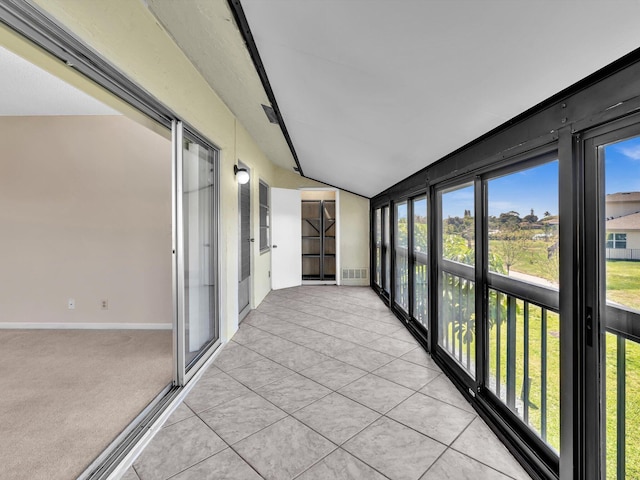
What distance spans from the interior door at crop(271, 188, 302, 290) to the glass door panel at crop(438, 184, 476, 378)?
3.42 m

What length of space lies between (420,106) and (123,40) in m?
1.59

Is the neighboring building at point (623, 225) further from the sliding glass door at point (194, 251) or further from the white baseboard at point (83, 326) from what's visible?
the white baseboard at point (83, 326)

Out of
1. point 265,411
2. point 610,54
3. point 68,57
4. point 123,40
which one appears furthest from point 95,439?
point 610,54

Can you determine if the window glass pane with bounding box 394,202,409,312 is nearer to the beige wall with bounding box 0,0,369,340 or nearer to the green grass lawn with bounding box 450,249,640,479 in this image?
the green grass lawn with bounding box 450,249,640,479

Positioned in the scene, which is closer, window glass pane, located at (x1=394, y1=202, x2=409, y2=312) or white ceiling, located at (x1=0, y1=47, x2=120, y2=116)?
white ceiling, located at (x1=0, y1=47, x2=120, y2=116)

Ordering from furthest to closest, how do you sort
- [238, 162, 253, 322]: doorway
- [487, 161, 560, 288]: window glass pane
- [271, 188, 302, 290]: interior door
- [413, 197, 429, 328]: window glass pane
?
[271, 188, 302, 290]: interior door → [238, 162, 253, 322]: doorway → [413, 197, 429, 328]: window glass pane → [487, 161, 560, 288]: window glass pane

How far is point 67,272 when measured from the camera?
3525 millimetres

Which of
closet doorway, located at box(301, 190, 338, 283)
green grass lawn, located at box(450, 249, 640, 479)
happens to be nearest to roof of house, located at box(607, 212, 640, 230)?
green grass lawn, located at box(450, 249, 640, 479)

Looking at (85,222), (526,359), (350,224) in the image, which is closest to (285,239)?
(350,224)

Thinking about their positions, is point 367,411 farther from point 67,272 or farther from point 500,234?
point 67,272

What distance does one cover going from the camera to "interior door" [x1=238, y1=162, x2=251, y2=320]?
376 centimetres

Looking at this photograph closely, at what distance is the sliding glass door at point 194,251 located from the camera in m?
2.18

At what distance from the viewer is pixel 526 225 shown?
1.62 metres

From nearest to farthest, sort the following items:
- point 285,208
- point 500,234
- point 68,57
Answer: point 68,57
point 500,234
point 285,208
